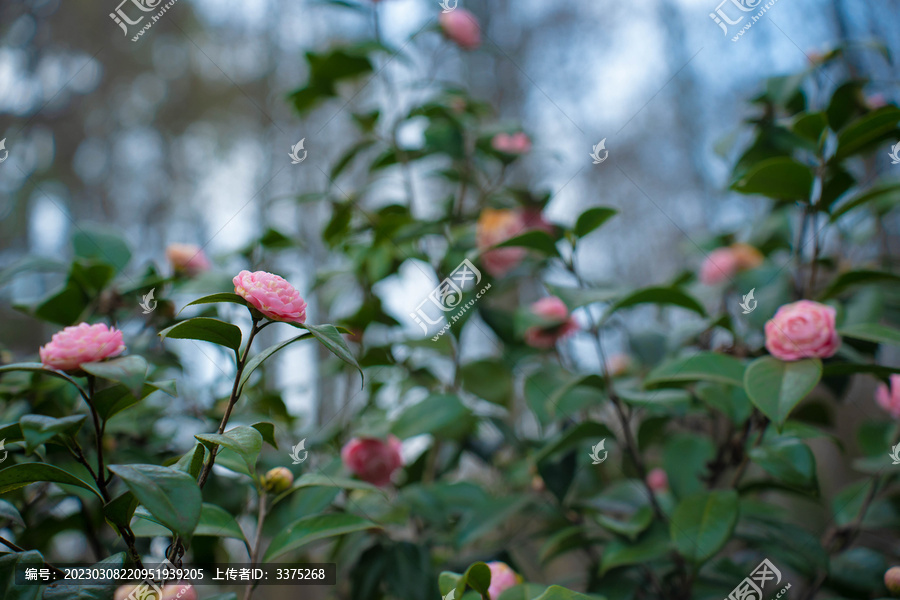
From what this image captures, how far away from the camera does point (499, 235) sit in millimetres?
924

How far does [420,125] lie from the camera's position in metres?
1.14

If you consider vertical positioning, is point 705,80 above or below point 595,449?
above

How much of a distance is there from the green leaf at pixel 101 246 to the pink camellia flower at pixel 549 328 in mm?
717

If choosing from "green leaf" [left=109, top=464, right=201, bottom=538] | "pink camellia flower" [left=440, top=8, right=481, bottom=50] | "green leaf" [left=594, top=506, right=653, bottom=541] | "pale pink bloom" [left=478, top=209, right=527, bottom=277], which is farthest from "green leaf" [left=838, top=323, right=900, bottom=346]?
"pink camellia flower" [left=440, top=8, right=481, bottom=50]

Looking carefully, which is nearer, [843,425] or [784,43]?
[843,425]

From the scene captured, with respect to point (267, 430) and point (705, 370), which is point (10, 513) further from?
point (705, 370)

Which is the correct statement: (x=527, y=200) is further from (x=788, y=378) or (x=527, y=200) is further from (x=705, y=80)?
(x=705, y=80)

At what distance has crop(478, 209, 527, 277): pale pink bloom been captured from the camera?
0.93 m

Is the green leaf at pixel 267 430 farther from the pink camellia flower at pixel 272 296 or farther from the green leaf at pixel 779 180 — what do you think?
the green leaf at pixel 779 180

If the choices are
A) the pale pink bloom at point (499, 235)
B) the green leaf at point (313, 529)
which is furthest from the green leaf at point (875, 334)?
the green leaf at point (313, 529)

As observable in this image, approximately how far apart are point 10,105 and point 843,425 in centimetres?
355

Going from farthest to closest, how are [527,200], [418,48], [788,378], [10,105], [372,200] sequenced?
[10,105], [372,200], [418,48], [527,200], [788,378]

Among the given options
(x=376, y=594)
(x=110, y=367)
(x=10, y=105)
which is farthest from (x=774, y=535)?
(x=10, y=105)

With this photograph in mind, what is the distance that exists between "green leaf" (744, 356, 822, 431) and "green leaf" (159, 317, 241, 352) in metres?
0.54
